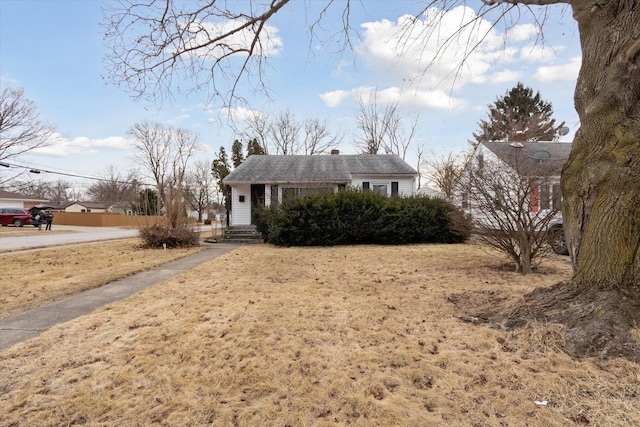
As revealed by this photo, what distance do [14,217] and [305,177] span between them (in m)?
25.3

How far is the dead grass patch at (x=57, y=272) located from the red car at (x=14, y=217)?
21.0 metres

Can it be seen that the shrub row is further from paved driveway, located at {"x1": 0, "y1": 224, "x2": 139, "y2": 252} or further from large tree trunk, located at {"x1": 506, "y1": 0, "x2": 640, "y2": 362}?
large tree trunk, located at {"x1": 506, "y1": 0, "x2": 640, "y2": 362}

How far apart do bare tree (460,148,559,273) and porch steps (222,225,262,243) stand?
990 centimetres

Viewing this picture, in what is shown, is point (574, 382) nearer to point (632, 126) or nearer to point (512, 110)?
point (632, 126)

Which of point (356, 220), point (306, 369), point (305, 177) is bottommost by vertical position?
point (306, 369)

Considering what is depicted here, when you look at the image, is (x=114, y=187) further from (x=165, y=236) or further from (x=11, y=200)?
(x=165, y=236)

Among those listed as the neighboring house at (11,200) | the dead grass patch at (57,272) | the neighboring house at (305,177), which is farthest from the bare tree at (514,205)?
the neighboring house at (11,200)

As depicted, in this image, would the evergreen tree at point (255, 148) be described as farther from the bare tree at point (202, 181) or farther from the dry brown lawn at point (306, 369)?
the dry brown lawn at point (306, 369)

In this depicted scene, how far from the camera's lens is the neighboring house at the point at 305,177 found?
1652cm

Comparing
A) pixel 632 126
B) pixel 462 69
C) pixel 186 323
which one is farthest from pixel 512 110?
pixel 186 323

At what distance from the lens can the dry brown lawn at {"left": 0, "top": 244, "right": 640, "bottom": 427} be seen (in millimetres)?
2037

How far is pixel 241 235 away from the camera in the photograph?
49.0 ft

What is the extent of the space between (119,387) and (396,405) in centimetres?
201

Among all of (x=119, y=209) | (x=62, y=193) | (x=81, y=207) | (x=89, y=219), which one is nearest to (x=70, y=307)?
(x=89, y=219)
